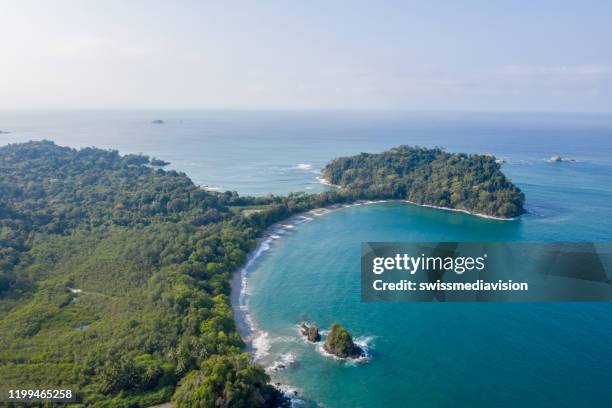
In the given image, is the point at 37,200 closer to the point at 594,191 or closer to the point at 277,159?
the point at 277,159

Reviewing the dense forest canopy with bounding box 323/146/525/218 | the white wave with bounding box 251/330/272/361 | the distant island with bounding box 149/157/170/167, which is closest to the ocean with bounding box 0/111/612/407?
the white wave with bounding box 251/330/272/361

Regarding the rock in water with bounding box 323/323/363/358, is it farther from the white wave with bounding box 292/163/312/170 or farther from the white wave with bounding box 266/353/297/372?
the white wave with bounding box 292/163/312/170

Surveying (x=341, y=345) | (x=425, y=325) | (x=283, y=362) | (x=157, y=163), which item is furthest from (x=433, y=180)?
(x=157, y=163)

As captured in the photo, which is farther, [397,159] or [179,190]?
[397,159]

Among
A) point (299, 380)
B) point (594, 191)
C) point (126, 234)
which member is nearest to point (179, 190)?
point (126, 234)

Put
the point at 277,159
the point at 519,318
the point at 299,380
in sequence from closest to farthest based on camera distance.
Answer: the point at 299,380, the point at 519,318, the point at 277,159

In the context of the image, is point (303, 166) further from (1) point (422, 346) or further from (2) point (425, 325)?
(1) point (422, 346)

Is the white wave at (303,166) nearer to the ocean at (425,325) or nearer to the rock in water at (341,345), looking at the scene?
the ocean at (425,325)

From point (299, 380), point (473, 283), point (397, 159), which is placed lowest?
point (299, 380)
